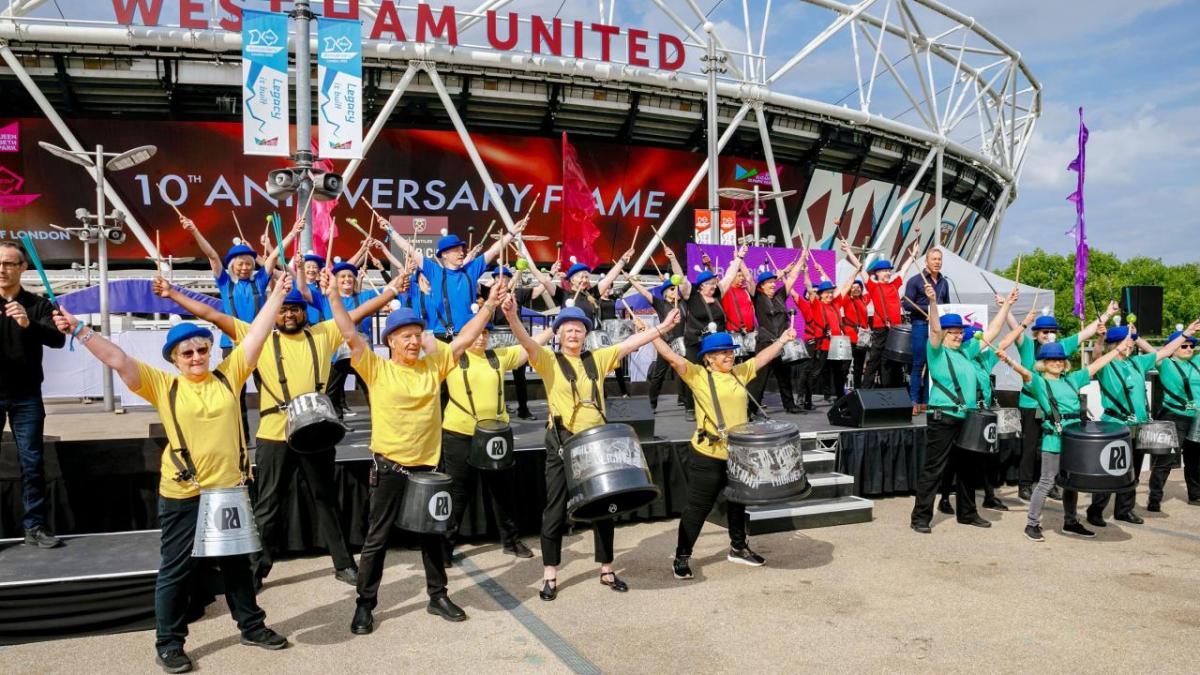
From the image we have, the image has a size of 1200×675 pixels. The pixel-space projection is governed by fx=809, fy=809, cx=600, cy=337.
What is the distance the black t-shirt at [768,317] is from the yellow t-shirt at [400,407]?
22.0 feet

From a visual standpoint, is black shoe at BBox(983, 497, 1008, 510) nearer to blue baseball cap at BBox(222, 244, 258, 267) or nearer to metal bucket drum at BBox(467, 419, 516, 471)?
metal bucket drum at BBox(467, 419, 516, 471)

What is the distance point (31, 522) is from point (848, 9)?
28960 mm

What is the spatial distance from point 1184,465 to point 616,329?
22.9ft

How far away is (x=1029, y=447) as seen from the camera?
9.93 meters

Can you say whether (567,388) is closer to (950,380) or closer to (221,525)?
(221,525)

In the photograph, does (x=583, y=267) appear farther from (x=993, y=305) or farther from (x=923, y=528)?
(x=993, y=305)

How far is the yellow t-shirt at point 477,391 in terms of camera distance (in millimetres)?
6684

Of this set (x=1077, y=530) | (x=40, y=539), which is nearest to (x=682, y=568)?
(x=1077, y=530)

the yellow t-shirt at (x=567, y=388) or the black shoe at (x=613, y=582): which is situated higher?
the yellow t-shirt at (x=567, y=388)

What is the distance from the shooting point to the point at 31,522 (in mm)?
5953

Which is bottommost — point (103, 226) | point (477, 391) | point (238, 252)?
point (477, 391)

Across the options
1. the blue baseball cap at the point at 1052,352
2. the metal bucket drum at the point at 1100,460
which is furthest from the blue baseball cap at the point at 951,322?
the metal bucket drum at the point at 1100,460

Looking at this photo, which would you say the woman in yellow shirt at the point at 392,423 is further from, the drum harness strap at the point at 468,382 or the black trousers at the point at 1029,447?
the black trousers at the point at 1029,447

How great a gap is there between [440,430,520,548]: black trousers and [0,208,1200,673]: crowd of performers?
18mm
